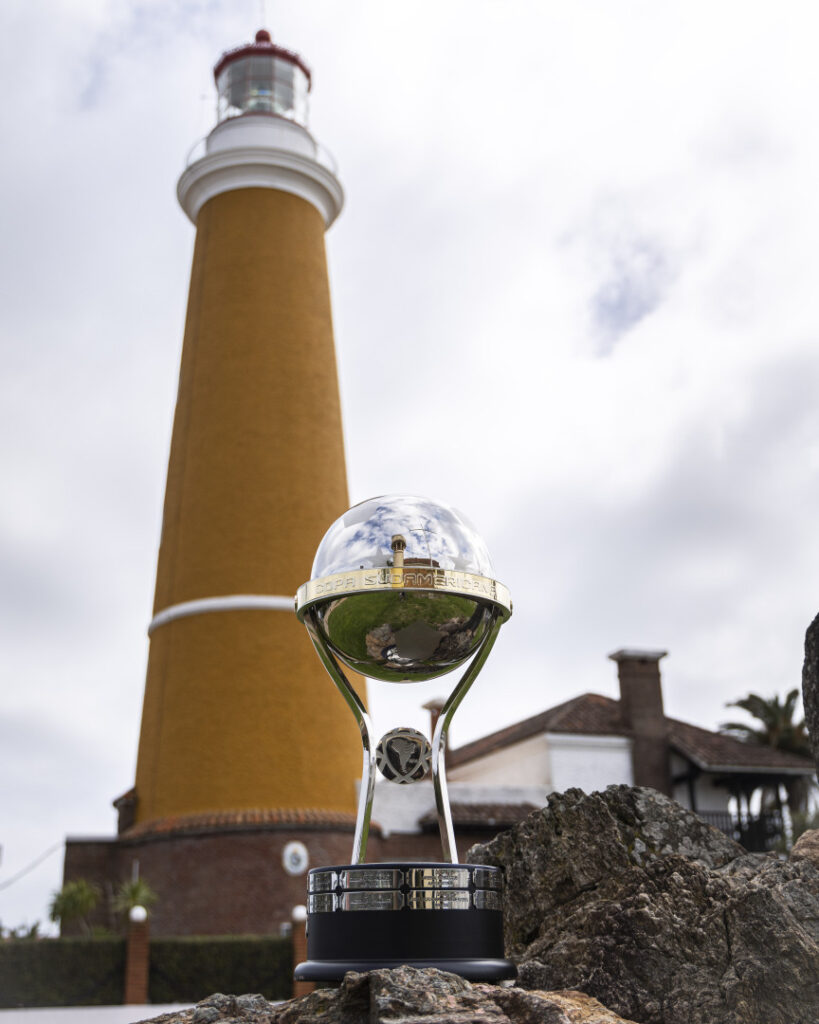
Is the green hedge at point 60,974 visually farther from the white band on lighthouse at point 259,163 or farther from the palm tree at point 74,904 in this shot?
the white band on lighthouse at point 259,163

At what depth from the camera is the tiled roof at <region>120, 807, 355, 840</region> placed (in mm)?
22969

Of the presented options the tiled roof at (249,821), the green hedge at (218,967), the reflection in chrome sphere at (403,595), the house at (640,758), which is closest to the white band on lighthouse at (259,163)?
the house at (640,758)

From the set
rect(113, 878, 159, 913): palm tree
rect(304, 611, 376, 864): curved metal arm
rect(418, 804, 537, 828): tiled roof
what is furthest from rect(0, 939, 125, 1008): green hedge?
rect(304, 611, 376, 864): curved metal arm

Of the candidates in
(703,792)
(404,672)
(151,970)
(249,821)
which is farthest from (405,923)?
(703,792)

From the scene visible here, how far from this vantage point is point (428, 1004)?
4.19m

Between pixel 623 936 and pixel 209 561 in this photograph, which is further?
pixel 209 561

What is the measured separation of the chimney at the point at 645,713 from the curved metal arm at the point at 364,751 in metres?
25.3

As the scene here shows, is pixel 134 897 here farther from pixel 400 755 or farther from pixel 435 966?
pixel 435 966

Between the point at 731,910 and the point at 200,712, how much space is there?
19923mm

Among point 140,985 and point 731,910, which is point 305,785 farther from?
point 731,910

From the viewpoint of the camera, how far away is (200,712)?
24016 mm

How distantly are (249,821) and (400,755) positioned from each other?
18444 millimetres

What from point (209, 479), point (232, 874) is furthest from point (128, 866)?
point (209, 479)

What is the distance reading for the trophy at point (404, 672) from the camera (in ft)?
16.2
